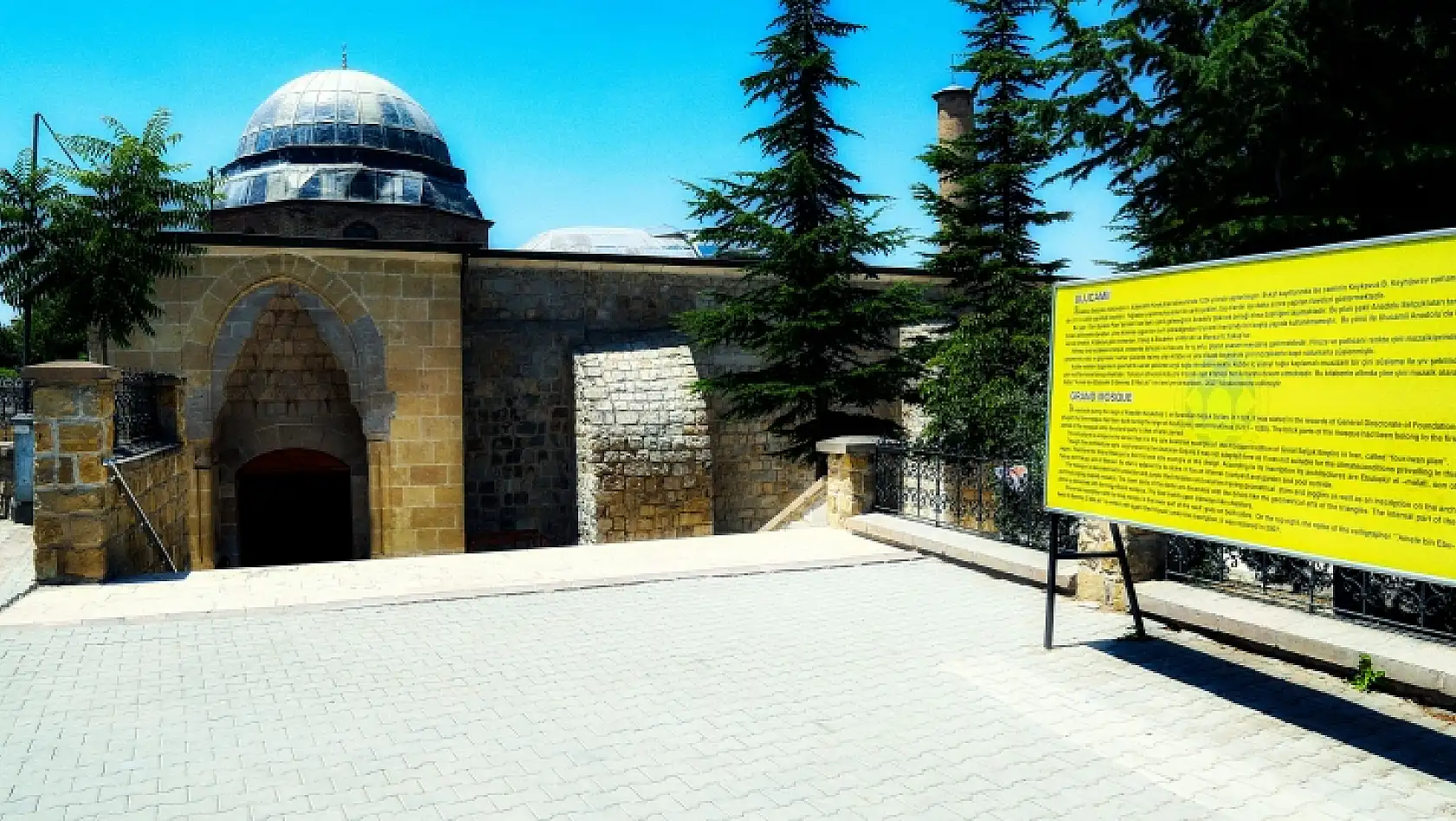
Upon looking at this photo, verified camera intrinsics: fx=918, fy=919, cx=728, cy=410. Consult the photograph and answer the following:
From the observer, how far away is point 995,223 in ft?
57.2

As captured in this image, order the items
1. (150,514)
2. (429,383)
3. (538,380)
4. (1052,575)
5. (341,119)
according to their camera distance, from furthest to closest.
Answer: (341,119)
(538,380)
(429,383)
(150,514)
(1052,575)

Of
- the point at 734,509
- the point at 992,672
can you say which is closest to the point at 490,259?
the point at 734,509

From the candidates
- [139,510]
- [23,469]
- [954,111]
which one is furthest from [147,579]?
[954,111]

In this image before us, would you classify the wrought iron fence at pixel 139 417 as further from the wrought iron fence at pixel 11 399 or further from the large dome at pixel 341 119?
the large dome at pixel 341 119

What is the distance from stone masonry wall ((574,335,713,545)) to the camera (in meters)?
13.9

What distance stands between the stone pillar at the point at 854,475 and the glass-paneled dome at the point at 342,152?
16.2m

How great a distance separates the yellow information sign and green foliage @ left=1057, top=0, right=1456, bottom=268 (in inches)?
275

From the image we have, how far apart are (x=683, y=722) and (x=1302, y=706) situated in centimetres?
314

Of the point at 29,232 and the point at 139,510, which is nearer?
the point at 139,510

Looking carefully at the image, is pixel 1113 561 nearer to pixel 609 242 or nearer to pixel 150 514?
pixel 150 514

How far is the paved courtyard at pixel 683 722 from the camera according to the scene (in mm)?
3609

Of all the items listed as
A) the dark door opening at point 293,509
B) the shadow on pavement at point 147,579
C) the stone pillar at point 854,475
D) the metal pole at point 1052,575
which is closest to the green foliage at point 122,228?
the dark door opening at point 293,509

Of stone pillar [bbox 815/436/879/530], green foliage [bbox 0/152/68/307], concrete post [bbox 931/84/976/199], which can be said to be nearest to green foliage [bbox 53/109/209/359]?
green foliage [bbox 0/152/68/307]

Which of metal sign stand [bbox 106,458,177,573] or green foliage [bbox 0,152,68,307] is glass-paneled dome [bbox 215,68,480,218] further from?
metal sign stand [bbox 106,458,177,573]
